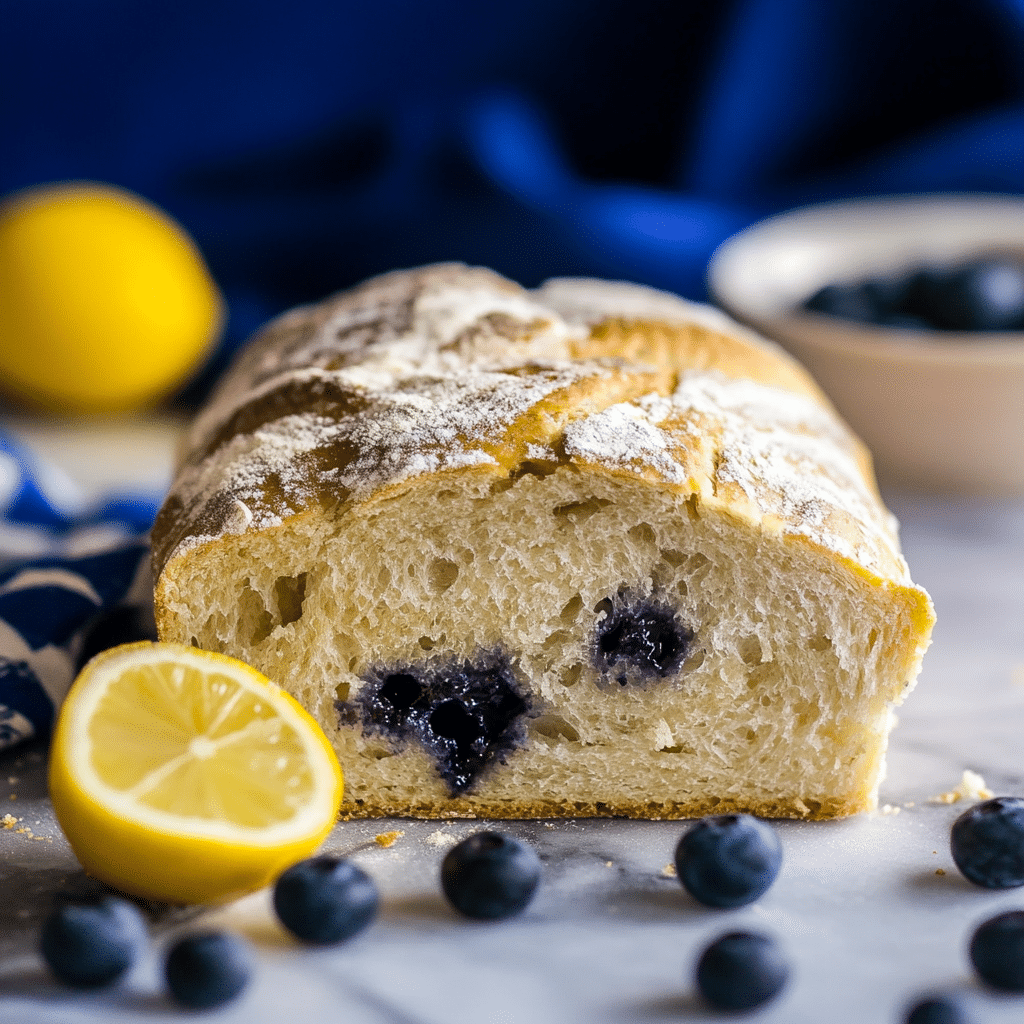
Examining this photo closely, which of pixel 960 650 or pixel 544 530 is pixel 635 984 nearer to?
pixel 544 530

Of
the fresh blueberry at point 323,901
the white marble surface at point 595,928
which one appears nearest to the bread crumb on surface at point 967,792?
the white marble surface at point 595,928

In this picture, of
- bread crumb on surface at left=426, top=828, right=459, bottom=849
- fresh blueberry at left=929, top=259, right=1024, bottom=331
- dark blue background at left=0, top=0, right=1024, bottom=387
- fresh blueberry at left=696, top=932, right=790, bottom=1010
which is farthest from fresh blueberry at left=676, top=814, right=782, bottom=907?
dark blue background at left=0, top=0, right=1024, bottom=387

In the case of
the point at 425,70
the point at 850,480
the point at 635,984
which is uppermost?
the point at 425,70

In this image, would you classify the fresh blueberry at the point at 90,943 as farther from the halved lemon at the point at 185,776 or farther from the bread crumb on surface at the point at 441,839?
the bread crumb on surface at the point at 441,839

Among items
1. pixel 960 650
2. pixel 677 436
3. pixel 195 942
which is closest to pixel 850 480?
pixel 677 436

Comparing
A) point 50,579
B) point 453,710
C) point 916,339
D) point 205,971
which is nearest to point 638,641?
point 453,710

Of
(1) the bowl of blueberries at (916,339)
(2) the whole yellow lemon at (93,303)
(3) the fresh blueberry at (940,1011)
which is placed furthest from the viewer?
(2) the whole yellow lemon at (93,303)

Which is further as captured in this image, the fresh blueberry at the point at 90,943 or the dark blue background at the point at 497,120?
the dark blue background at the point at 497,120

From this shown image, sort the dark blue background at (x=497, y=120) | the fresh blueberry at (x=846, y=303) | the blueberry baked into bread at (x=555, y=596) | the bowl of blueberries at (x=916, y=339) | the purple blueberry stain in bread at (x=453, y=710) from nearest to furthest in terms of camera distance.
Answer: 1. the blueberry baked into bread at (x=555, y=596)
2. the purple blueberry stain in bread at (x=453, y=710)
3. the bowl of blueberries at (x=916, y=339)
4. the fresh blueberry at (x=846, y=303)
5. the dark blue background at (x=497, y=120)
